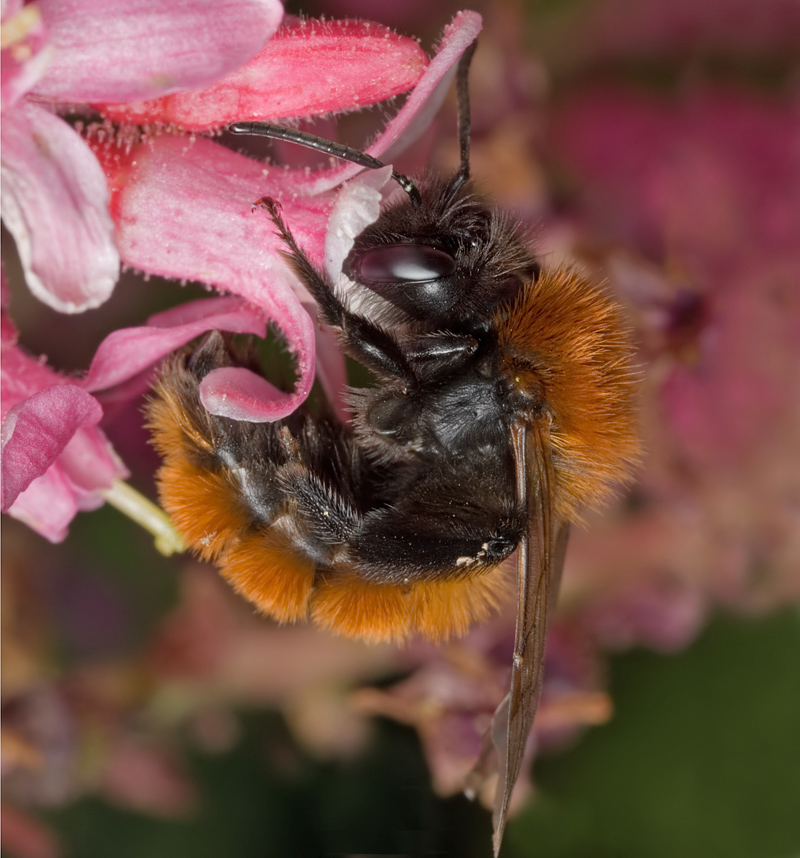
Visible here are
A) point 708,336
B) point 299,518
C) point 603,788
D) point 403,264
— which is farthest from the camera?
point 603,788

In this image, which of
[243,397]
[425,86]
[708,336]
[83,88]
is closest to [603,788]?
[708,336]

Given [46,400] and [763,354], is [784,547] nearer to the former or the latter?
[763,354]

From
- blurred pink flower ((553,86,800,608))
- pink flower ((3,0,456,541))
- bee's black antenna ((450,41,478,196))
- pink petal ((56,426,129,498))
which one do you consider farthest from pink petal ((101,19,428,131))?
blurred pink flower ((553,86,800,608))

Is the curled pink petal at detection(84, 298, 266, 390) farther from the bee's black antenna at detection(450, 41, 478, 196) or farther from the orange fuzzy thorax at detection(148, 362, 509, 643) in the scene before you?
the bee's black antenna at detection(450, 41, 478, 196)

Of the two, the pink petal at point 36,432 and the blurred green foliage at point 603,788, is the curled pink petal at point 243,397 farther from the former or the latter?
the blurred green foliage at point 603,788

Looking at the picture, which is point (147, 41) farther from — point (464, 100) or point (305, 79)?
point (464, 100)

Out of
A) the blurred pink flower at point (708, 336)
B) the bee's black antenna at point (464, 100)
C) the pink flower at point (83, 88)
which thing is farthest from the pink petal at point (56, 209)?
the blurred pink flower at point (708, 336)
